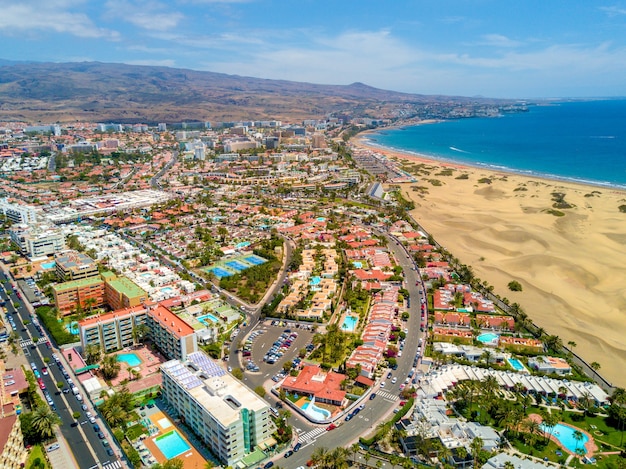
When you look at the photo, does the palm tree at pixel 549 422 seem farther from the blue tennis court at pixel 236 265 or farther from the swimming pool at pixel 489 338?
the blue tennis court at pixel 236 265

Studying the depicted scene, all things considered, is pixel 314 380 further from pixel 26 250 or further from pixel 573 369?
pixel 26 250

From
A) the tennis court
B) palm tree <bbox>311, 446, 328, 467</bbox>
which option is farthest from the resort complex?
the tennis court

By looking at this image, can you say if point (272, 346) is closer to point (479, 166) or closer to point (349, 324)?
point (349, 324)

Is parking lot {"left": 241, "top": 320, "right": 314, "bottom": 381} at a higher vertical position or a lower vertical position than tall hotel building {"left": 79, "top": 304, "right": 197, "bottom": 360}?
lower

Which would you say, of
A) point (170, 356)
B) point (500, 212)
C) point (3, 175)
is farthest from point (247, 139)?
point (170, 356)

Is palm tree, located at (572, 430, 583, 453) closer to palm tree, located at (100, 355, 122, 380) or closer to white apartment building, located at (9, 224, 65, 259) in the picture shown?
palm tree, located at (100, 355, 122, 380)

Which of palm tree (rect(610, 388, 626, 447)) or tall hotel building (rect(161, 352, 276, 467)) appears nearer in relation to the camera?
tall hotel building (rect(161, 352, 276, 467))
